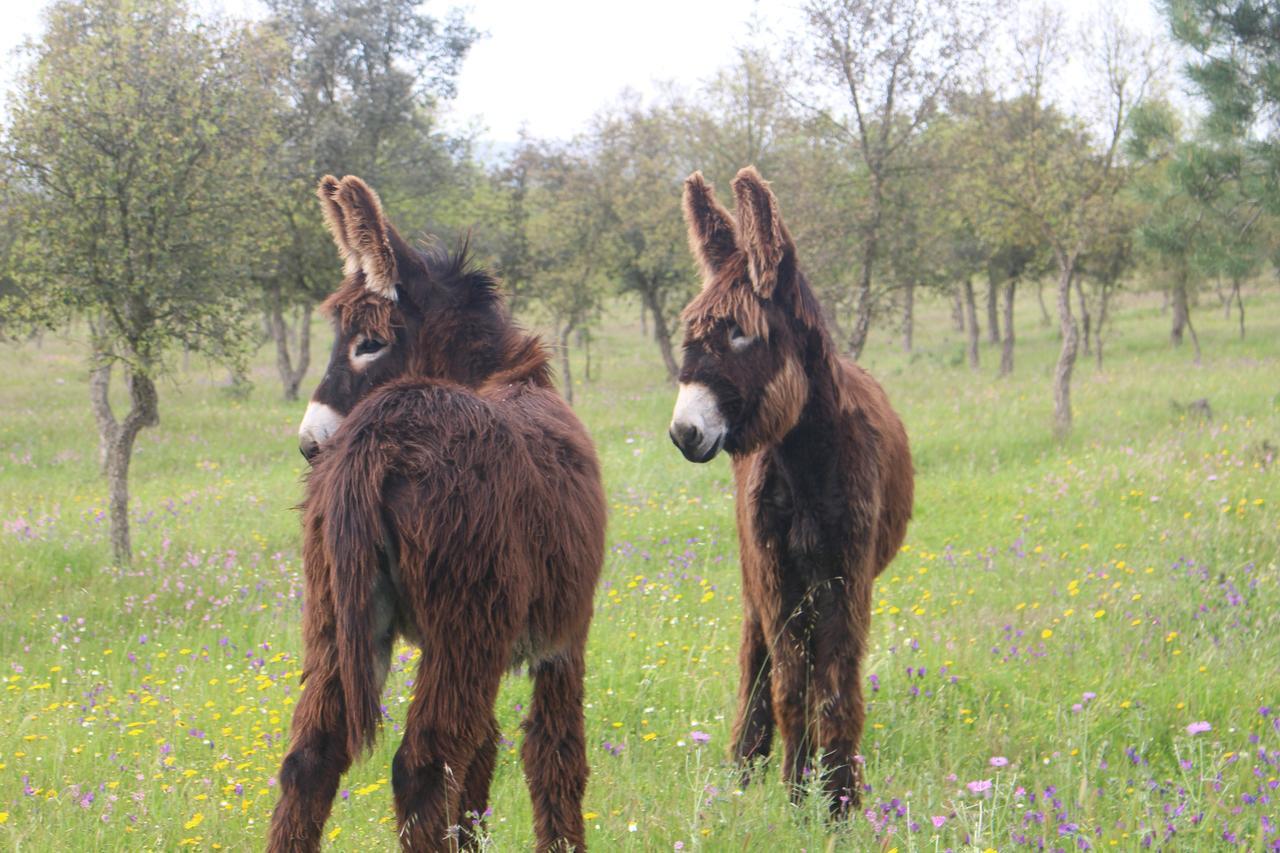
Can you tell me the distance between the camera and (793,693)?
12.7ft

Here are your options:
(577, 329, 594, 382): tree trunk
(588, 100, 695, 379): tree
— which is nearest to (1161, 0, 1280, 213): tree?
(588, 100, 695, 379): tree

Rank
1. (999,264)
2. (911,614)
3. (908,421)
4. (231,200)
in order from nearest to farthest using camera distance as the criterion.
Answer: (911,614) < (231,200) < (908,421) < (999,264)

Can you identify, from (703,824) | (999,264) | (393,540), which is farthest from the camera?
(999,264)

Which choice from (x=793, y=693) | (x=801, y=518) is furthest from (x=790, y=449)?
(x=793, y=693)

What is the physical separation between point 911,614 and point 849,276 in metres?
8.71

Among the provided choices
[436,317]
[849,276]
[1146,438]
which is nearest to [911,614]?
[436,317]

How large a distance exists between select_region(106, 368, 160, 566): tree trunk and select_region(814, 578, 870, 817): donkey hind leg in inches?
236

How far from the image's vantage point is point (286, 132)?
15.5m

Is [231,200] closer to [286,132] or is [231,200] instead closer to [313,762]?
[313,762]

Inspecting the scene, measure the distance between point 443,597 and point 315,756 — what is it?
530 mm

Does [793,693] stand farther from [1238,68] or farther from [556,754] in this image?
[1238,68]

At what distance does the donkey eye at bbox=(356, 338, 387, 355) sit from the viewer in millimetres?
3703

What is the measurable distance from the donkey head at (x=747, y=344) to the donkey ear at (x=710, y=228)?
61 mm

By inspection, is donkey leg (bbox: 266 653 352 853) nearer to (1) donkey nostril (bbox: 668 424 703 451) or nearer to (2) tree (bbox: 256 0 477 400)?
(1) donkey nostril (bbox: 668 424 703 451)
